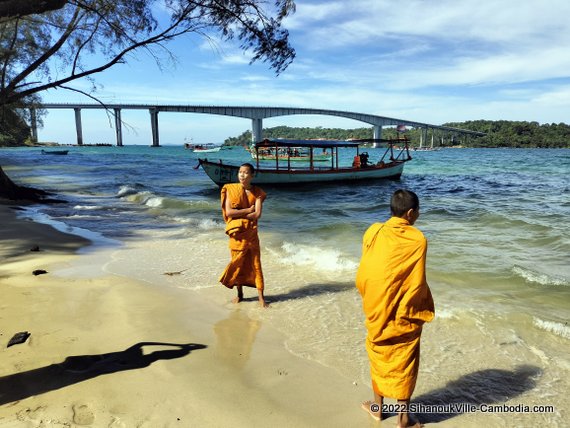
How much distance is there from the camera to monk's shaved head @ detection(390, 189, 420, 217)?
100 inches

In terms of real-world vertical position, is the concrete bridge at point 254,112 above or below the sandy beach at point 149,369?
above

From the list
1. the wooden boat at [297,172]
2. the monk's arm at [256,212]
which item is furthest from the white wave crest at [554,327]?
the wooden boat at [297,172]

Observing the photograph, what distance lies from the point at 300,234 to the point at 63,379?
7518 mm

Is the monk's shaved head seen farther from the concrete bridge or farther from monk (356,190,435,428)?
the concrete bridge

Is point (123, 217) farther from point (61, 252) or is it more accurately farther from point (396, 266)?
point (396, 266)

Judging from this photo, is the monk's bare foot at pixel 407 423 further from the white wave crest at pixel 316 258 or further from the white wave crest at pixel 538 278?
the white wave crest at pixel 538 278

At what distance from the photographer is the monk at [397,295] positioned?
2461 mm

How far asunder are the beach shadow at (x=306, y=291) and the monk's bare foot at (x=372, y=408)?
2.44 m

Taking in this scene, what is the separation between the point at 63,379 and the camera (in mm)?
3008

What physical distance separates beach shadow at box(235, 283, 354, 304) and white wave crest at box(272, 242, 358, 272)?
0.88 m

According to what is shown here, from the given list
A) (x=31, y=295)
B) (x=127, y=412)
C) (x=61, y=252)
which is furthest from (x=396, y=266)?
(x=61, y=252)

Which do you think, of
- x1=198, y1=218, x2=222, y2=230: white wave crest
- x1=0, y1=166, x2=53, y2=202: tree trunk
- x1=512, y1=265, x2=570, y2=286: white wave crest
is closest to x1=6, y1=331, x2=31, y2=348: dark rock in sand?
x1=512, y1=265, x2=570, y2=286: white wave crest

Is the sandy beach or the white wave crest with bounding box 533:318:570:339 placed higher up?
the sandy beach

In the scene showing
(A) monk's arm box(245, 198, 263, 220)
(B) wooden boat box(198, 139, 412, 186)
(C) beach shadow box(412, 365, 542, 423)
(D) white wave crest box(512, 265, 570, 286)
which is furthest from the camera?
(B) wooden boat box(198, 139, 412, 186)
